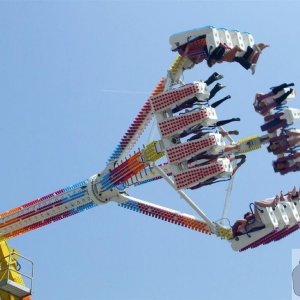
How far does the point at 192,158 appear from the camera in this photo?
35844 millimetres

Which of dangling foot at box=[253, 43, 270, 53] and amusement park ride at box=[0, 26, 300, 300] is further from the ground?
dangling foot at box=[253, 43, 270, 53]

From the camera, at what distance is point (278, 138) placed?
125ft

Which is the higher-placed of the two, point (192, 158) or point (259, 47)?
point (259, 47)

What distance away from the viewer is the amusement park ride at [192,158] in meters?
35.8

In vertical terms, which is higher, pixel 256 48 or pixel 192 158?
pixel 256 48

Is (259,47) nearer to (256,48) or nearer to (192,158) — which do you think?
(256,48)

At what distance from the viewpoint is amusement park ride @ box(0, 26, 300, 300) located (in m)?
35.8

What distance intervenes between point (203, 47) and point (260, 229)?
338 inches

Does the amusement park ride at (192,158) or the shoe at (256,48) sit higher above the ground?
the shoe at (256,48)

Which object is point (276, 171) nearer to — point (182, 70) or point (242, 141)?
point (242, 141)

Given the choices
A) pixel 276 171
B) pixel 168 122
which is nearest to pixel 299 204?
pixel 276 171

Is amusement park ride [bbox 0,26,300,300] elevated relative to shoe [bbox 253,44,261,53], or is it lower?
lower

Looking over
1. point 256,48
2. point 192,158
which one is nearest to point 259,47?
point 256,48

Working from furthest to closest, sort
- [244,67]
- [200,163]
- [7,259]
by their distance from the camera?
[7,259] → [244,67] → [200,163]
